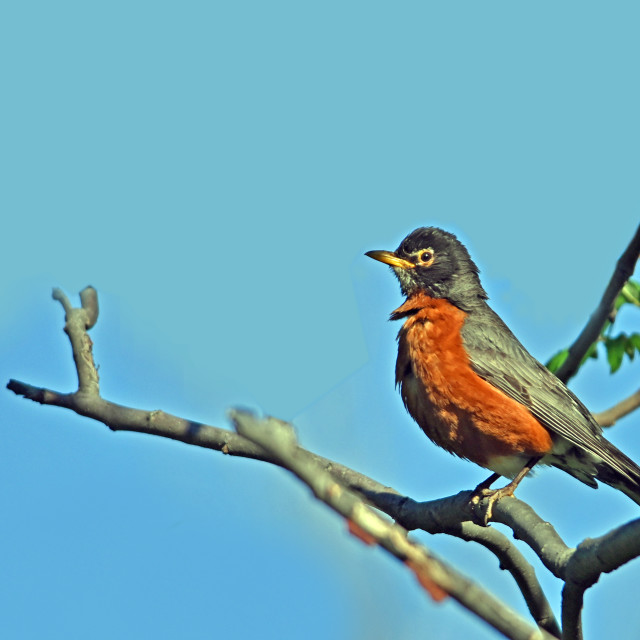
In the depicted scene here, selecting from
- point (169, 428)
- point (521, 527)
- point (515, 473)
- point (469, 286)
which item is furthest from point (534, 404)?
point (169, 428)

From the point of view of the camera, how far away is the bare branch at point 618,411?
625cm

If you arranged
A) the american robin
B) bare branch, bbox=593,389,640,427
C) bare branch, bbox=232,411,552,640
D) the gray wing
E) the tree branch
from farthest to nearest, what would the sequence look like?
bare branch, bbox=593,389,640,427, the american robin, the gray wing, the tree branch, bare branch, bbox=232,411,552,640

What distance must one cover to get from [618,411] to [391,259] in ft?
7.12

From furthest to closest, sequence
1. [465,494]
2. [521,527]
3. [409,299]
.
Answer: [409,299]
[465,494]
[521,527]

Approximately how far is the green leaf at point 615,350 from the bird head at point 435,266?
1.20 metres

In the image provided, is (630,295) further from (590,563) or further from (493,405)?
(590,563)

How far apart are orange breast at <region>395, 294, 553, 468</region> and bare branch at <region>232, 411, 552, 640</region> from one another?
4111mm

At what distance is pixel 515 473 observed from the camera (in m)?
6.07

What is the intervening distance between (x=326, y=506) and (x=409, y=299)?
5288 millimetres

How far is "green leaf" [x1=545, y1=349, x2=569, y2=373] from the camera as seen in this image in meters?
6.30

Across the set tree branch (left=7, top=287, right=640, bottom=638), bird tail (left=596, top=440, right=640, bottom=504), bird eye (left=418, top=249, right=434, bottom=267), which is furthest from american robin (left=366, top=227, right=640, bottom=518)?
tree branch (left=7, top=287, right=640, bottom=638)

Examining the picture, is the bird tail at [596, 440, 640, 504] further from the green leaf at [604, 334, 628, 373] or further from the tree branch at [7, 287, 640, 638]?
the tree branch at [7, 287, 640, 638]

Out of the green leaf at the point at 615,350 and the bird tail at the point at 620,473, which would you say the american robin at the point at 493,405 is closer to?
the bird tail at the point at 620,473

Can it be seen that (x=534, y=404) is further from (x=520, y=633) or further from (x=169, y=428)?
(x=520, y=633)
